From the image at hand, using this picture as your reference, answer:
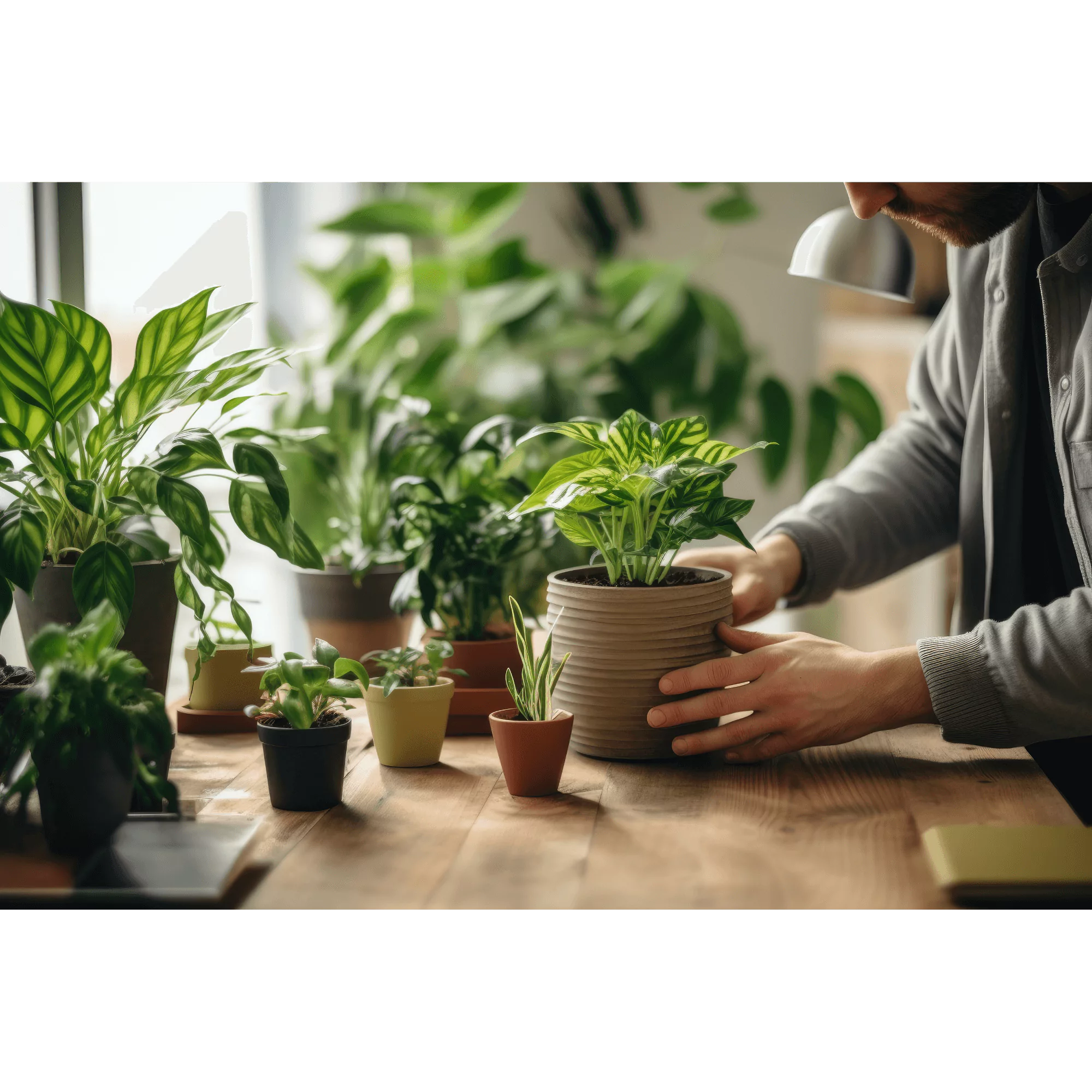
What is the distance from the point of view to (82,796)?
0.74 meters

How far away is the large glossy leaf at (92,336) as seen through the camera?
865mm

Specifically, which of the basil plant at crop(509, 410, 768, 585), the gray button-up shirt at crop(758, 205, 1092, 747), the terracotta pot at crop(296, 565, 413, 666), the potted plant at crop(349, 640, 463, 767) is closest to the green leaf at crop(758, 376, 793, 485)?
the gray button-up shirt at crop(758, 205, 1092, 747)

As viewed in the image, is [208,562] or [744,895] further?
[208,562]

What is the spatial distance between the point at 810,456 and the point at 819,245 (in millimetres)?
971

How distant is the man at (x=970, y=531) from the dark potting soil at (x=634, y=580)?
0.22 ft

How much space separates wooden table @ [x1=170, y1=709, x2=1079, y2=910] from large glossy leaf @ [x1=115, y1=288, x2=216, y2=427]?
1.12ft

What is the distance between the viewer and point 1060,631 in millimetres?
905

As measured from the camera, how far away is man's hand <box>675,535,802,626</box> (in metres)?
1.23

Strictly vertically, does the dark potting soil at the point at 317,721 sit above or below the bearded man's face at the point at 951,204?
below

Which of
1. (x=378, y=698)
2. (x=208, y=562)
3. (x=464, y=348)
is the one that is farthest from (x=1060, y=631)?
(x=464, y=348)

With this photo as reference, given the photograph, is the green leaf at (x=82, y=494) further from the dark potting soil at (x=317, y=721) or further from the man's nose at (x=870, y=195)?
the man's nose at (x=870, y=195)

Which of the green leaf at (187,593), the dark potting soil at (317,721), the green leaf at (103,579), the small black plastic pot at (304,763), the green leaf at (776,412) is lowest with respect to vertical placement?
the small black plastic pot at (304,763)

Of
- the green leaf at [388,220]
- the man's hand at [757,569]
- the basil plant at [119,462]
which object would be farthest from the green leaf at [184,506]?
the green leaf at [388,220]
